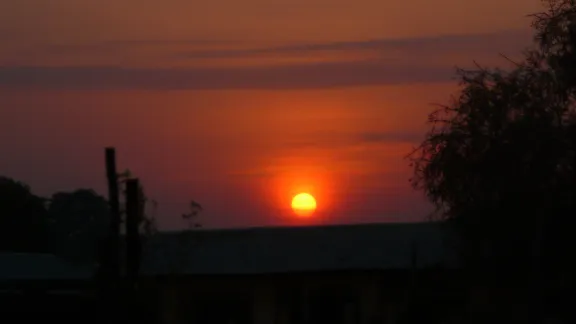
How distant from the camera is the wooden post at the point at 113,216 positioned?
2489 centimetres

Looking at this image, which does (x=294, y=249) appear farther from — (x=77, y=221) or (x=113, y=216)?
(x=77, y=221)

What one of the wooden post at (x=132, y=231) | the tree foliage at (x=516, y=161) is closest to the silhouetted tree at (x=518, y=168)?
the tree foliage at (x=516, y=161)

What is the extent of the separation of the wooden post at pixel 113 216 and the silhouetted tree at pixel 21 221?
31.2m

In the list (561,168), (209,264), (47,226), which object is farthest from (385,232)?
(47,226)

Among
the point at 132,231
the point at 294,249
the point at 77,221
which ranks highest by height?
the point at 77,221

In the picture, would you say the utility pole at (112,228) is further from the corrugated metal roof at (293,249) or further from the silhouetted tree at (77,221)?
the silhouetted tree at (77,221)

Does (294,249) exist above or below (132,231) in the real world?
above

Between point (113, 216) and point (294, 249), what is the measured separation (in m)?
→ 9.98

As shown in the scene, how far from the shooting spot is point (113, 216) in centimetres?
2503

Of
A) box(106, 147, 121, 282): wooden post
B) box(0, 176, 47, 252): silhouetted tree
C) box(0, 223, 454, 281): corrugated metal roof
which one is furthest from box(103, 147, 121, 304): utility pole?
box(0, 176, 47, 252): silhouetted tree

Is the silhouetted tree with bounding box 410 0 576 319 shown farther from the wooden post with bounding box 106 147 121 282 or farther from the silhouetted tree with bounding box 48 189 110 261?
the silhouetted tree with bounding box 48 189 110 261

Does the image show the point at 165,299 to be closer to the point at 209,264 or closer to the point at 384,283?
the point at 209,264

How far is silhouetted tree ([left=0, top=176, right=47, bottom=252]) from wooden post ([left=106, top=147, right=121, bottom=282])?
103 feet

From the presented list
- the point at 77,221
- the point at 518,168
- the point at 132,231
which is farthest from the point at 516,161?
the point at 77,221
